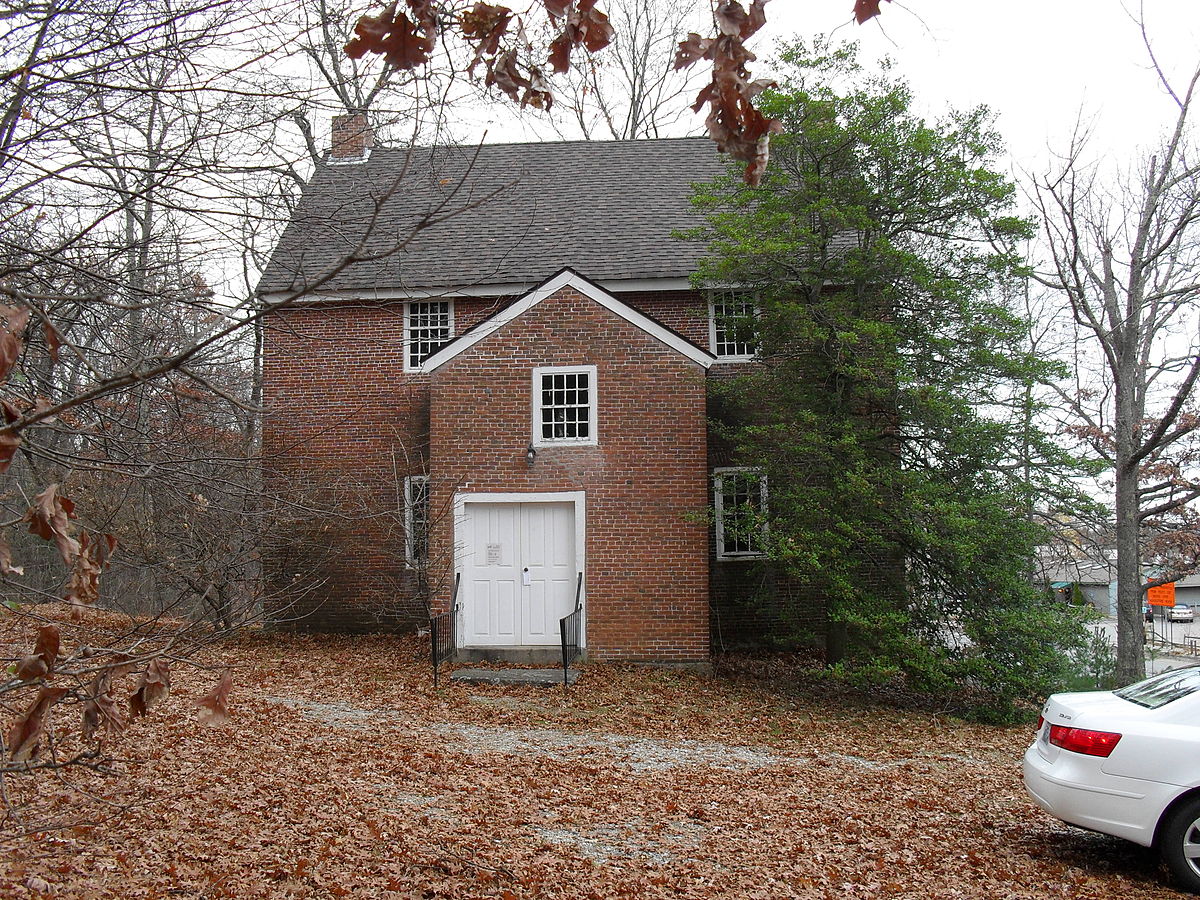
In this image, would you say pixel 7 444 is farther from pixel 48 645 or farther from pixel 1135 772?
pixel 1135 772

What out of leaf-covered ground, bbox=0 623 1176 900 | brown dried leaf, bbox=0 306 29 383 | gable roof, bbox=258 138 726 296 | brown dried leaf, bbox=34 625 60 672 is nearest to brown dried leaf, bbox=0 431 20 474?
brown dried leaf, bbox=0 306 29 383

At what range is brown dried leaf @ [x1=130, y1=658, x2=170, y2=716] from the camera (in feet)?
9.75

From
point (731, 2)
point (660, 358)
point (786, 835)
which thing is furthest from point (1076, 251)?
point (731, 2)

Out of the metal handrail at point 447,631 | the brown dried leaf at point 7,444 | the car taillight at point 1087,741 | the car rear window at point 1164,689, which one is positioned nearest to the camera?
the brown dried leaf at point 7,444

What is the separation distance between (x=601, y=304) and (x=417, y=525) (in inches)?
176

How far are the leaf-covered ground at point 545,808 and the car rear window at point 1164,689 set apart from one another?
1111mm

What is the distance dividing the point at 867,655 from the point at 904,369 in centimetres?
396

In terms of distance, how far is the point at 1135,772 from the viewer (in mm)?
6340

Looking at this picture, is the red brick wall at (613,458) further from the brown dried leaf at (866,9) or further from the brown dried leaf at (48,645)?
the brown dried leaf at (48,645)

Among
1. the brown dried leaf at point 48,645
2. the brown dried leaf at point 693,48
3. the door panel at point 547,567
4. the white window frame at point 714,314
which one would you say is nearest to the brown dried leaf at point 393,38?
the brown dried leaf at point 693,48

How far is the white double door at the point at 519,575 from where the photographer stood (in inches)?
581

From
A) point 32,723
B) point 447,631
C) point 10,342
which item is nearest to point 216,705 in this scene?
point 32,723

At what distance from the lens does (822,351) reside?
1396 cm

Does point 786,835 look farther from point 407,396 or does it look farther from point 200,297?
point 407,396
